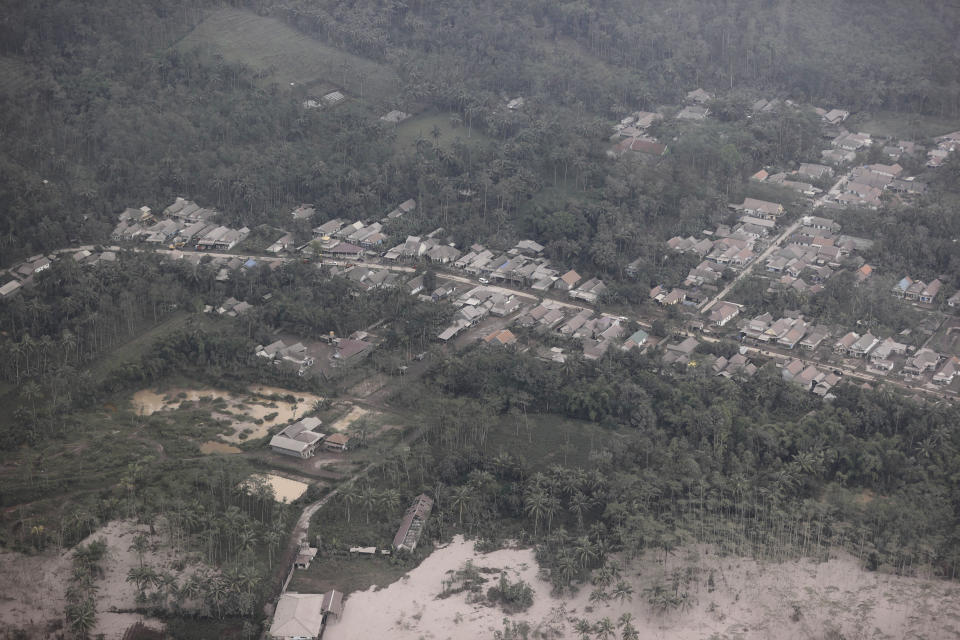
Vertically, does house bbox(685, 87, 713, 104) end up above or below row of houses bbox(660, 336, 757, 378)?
above

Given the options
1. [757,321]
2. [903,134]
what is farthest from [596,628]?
[903,134]

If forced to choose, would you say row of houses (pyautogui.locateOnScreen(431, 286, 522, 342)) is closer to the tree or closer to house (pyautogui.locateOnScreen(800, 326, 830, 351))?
the tree

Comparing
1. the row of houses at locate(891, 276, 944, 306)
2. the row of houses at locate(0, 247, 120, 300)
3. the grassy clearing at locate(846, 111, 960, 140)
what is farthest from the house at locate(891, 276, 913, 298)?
the row of houses at locate(0, 247, 120, 300)

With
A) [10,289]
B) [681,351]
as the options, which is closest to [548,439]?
[681,351]

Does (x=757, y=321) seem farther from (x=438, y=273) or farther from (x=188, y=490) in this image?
(x=188, y=490)

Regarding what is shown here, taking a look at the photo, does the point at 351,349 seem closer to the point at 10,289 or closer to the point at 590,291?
the point at 590,291

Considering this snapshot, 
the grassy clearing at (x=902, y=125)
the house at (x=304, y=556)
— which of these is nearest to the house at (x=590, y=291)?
the house at (x=304, y=556)
